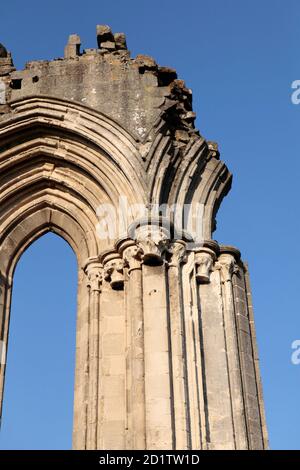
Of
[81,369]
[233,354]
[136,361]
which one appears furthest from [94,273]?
[233,354]

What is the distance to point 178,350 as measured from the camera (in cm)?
1243

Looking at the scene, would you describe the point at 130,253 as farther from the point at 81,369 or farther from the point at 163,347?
the point at 81,369

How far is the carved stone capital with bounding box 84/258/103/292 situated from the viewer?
13904 millimetres

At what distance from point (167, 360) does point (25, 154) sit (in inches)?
196

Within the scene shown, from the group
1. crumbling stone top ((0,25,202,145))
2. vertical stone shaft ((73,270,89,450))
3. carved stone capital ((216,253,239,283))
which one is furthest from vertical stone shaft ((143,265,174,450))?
crumbling stone top ((0,25,202,145))

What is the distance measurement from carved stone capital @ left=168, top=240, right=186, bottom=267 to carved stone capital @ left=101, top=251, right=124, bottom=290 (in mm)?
739

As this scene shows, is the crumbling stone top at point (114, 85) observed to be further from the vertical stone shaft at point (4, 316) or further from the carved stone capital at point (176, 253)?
the vertical stone shaft at point (4, 316)

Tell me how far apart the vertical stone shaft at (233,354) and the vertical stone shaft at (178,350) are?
2.57 ft

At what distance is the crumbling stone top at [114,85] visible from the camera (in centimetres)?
1502

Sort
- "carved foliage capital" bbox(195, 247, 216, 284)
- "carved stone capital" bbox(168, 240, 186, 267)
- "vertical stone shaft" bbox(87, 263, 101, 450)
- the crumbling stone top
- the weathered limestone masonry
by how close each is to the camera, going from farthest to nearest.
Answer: the crumbling stone top, "carved foliage capital" bbox(195, 247, 216, 284), "carved stone capital" bbox(168, 240, 186, 267), "vertical stone shaft" bbox(87, 263, 101, 450), the weathered limestone masonry

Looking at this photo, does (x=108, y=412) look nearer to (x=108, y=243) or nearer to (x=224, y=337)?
(x=224, y=337)

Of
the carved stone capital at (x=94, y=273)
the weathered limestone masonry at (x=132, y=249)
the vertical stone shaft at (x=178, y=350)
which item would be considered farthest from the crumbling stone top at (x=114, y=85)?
the vertical stone shaft at (x=178, y=350)

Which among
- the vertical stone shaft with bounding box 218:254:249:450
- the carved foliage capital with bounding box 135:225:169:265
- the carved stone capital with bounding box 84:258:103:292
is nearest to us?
the vertical stone shaft with bounding box 218:254:249:450

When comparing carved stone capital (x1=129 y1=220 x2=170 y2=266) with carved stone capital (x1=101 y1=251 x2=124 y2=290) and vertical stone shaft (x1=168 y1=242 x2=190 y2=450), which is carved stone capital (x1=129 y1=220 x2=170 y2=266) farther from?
carved stone capital (x1=101 y1=251 x2=124 y2=290)
